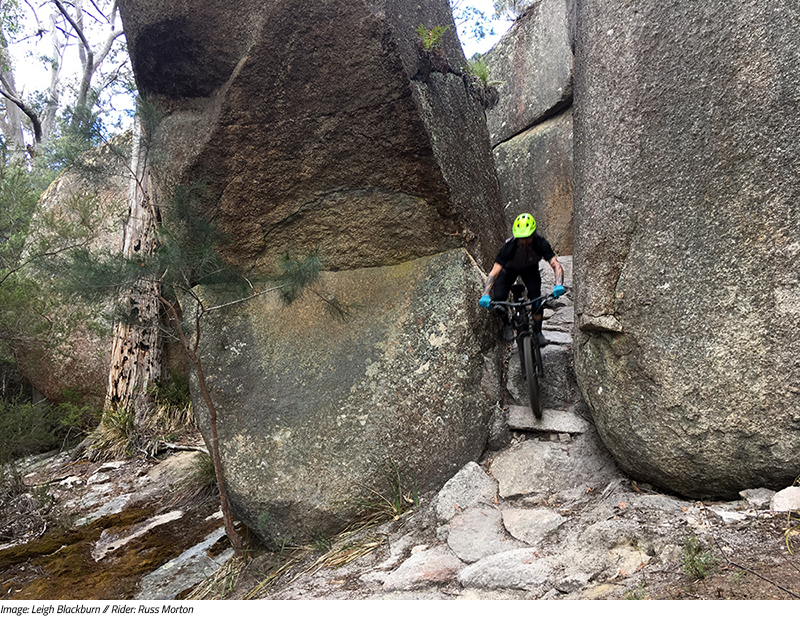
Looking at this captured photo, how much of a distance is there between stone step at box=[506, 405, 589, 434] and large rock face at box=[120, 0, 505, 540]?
26cm

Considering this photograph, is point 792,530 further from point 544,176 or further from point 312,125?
point 544,176

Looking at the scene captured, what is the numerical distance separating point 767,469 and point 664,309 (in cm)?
105

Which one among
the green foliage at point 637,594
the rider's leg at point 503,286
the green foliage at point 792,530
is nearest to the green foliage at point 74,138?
the rider's leg at point 503,286

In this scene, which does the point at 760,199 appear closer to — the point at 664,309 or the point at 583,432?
the point at 664,309

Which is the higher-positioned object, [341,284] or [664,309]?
[341,284]

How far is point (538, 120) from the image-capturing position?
9203mm

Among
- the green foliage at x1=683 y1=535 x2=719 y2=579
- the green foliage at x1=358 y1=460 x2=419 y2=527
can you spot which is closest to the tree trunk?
the green foliage at x1=358 y1=460 x2=419 y2=527

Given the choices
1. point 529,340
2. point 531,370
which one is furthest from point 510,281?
point 531,370

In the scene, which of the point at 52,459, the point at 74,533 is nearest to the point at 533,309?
the point at 74,533

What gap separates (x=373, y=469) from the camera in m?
4.07

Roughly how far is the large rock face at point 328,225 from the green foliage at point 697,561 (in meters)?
2.02

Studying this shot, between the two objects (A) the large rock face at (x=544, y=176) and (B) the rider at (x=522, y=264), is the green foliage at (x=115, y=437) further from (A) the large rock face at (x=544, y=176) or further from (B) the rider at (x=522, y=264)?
(A) the large rock face at (x=544, y=176)

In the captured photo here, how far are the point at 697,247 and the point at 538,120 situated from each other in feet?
22.3

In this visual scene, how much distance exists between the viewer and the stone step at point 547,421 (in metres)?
4.20
